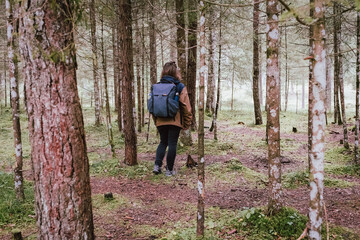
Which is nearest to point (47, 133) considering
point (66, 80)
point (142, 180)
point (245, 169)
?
point (66, 80)

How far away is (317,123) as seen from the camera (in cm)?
259

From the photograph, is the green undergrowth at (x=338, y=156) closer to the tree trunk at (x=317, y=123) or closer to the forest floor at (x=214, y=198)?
the forest floor at (x=214, y=198)

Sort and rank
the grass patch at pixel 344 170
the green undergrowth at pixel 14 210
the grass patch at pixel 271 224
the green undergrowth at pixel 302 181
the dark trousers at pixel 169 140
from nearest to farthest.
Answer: the grass patch at pixel 271 224
the green undergrowth at pixel 14 210
the green undergrowth at pixel 302 181
the dark trousers at pixel 169 140
the grass patch at pixel 344 170

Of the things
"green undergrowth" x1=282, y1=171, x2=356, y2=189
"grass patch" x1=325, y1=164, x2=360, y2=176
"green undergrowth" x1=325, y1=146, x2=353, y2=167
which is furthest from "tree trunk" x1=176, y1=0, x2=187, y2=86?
"green undergrowth" x1=325, y1=146, x2=353, y2=167

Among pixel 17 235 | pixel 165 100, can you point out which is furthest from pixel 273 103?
pixel 17 235

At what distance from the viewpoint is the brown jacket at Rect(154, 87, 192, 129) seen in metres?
Answer: 5.76

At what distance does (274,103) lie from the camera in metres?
3.68

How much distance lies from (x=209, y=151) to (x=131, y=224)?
491cm

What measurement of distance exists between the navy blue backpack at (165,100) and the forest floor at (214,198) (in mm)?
1688

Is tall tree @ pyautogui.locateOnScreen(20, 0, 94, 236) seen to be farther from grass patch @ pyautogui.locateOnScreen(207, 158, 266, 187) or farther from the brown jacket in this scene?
grass patch @ pyautogui.locateOnScreen(207, 158, 266, 187)

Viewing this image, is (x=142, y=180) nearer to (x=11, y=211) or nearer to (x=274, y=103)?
(x=11, y=211)

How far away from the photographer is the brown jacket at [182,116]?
18.9 ft

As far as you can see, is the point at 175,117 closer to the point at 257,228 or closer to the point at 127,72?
the point at 127,72

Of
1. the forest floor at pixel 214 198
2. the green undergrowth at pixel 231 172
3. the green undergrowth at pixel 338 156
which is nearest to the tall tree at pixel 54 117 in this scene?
the forest floor at pixel 214 198
